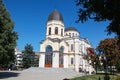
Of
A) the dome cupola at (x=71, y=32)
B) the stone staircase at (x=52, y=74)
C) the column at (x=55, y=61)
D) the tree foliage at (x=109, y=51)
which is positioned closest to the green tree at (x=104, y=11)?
the stone staircase at (x=52, y=74)

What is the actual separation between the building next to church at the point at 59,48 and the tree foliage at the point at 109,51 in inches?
487

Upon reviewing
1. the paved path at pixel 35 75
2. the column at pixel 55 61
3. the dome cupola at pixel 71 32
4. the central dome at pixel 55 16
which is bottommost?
the paved path at pixel 35 75

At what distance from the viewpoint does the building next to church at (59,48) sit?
6127 centimetres

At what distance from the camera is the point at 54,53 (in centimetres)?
6041

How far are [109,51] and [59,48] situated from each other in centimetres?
1699

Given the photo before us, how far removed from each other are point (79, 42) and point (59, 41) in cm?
599

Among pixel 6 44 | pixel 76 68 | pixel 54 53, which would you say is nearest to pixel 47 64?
pixel 54 53

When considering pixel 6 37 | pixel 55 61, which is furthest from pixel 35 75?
pixel 55 61

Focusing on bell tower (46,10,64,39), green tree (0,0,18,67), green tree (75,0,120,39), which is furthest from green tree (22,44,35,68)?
green tree (75,0,120,39)

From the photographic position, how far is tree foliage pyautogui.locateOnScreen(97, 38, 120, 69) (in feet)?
154

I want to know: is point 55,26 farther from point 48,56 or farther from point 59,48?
point 48,56

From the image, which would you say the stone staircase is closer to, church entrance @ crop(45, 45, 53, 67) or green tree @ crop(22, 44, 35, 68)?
church entrance @ crop(45, 45, 53, 67)

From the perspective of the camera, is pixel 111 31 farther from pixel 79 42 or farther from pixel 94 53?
pixel 79 42

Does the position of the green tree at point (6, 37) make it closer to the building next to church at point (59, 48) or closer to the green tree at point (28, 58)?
A: the building next to church at point (59, 48)
